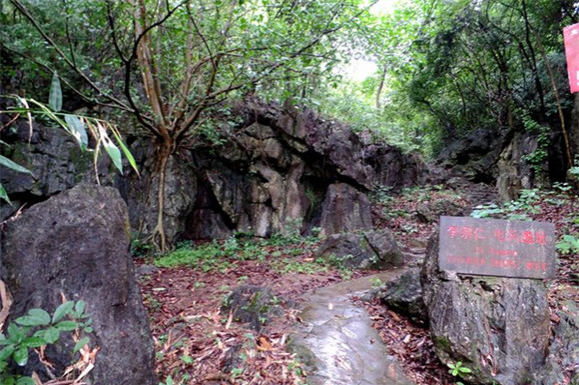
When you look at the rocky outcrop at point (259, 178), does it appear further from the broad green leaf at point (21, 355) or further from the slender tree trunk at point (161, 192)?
the broad green leaf at point (21, 355)

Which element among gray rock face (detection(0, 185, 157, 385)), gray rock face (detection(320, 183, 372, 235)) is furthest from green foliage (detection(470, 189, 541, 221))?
gray rock face (detection(320, 183, 372, 235))

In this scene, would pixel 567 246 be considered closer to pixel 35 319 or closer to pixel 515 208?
pixel 515 208

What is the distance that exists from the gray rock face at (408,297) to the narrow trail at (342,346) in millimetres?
428

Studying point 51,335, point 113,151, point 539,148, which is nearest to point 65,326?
point 51,335

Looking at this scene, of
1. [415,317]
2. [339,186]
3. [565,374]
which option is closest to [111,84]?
[339,186]

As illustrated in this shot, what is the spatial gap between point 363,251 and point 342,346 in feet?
12.4

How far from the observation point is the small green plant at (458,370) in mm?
3225

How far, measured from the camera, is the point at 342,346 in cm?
378

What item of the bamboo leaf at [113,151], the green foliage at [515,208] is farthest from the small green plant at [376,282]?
the bamboo leaf at [113,151]

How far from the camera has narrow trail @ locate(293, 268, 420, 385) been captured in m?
3.28

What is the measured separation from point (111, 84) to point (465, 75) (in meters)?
13.2

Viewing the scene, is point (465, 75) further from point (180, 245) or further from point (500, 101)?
point (180, 245)

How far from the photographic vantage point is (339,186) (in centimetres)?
1052

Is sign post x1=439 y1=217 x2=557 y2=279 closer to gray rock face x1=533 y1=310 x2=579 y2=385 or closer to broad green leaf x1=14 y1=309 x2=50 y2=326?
gray rock face x1=533 y1=310 x2=579 y2=385
